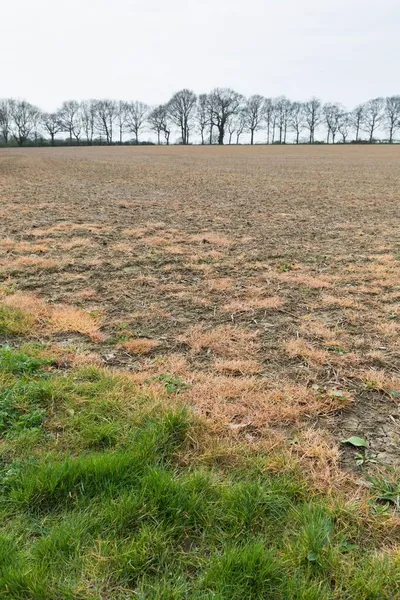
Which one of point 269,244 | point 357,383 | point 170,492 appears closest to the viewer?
point 170,492

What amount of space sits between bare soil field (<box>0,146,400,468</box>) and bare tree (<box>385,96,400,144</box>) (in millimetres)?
87674

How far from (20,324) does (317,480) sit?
9.79 ft

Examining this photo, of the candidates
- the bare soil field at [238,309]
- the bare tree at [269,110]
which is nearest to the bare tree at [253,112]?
the bare tree at [269,110]

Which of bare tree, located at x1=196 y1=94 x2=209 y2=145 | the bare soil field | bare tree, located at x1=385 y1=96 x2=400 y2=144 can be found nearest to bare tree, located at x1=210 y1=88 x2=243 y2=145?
bare tree, located at x1=196 y1=94 x2=209 y2=145

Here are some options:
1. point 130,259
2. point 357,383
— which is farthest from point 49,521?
point 130,259

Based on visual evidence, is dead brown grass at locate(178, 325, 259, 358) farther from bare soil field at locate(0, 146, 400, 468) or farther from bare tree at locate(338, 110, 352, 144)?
bare tree at locate(338, 110, 352, 144)

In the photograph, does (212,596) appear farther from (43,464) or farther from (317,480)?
(43,464)

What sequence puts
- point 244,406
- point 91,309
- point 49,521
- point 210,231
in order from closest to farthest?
point 49,521, point 244,406, point 91,309, point 210,231

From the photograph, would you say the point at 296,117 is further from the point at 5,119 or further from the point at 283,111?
the point at 5,119

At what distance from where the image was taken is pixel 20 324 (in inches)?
152

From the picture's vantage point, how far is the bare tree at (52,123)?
8944cm

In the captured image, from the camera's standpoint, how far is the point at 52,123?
3541 inches

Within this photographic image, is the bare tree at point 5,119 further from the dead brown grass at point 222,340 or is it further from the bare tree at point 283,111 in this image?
the dead brown grass at point 222,340

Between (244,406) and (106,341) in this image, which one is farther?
(106,341)
